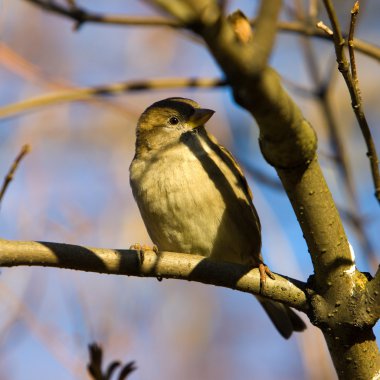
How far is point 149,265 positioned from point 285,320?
1.76 metres

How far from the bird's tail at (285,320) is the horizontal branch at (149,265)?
141 centimetres

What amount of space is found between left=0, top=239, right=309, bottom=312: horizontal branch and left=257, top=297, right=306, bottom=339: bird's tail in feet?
4.61

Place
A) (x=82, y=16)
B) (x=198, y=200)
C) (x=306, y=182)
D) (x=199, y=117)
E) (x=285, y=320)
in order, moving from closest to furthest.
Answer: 1. (x=306, y=182)
2. (x=82, y=16)
3. (x=198, y=200)
4. (x=199, y=117)
5. (x=285, y=320)

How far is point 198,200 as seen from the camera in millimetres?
3729

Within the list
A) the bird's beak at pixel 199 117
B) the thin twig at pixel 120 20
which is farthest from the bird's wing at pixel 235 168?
the thin twig at pixel 120 20

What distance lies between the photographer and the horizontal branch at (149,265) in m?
2.48

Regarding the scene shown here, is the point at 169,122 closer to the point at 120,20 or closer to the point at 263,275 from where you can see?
the point at 120,20

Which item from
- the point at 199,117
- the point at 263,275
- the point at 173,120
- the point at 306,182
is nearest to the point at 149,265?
the point at 263,275

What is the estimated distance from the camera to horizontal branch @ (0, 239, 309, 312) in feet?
8.13

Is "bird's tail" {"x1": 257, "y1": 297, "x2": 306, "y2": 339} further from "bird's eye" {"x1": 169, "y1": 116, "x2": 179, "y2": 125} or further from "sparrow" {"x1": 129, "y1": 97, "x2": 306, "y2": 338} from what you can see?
"bird's eye" {"x1": 169, "y1": 116, "x2": 179, "y2": 125}

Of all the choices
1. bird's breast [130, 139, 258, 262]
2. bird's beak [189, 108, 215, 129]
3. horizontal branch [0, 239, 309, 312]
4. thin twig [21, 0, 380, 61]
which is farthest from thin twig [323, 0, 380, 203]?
bird's beak [189, 108, 215, 129]

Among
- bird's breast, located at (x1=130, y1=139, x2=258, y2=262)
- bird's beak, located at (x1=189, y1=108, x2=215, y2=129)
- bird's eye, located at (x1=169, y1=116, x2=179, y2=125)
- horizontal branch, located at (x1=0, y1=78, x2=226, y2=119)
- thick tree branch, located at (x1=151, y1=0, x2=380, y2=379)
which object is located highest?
bird's eye, located at (x1=169, y1=116, x2=179, y2=125)

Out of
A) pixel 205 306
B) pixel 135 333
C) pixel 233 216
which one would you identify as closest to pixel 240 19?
pixel 233 216

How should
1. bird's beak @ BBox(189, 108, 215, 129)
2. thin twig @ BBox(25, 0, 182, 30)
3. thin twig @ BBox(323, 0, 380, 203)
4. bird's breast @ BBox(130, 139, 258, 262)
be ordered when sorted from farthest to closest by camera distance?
bird's beak @ BBox(189, 108, 215, 129) < bird's breast @ BBox(130, 139, 258, 262) < thin twig @ BBox(25, 0, 182, 30) < thin twig @ BBox(323, 0, 380, 203)
